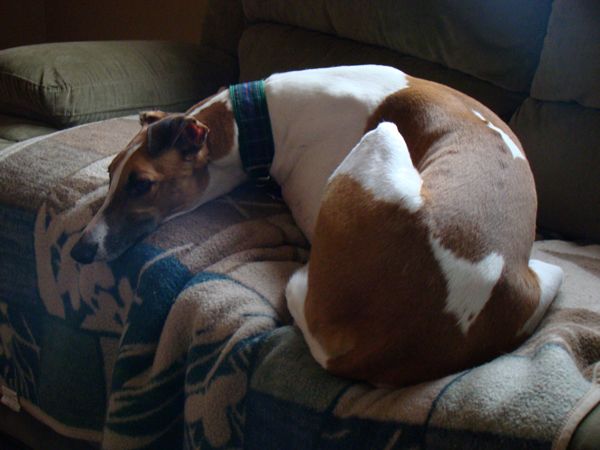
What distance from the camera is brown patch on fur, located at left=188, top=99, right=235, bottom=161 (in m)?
1.66

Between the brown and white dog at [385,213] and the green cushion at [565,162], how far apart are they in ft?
0.99

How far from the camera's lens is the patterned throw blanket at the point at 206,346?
3.30 ft

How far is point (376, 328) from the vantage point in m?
1.09

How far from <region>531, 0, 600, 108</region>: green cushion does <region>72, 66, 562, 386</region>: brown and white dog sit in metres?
0.31

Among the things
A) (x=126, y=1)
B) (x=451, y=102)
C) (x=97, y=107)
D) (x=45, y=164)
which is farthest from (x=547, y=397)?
(x=126, y=1)

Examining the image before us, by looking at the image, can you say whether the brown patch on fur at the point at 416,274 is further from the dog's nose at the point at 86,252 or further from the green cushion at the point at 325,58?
the green cushion at the point at 325,58

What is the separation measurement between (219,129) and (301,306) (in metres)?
0.60

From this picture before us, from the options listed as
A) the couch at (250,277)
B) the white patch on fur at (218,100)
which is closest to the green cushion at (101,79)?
the couch at (250,277)

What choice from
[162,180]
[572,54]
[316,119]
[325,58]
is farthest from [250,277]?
[325,58]

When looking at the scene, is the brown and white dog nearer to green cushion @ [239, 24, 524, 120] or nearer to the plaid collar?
the plaid collar

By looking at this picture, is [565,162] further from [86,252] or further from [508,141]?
[86,252]

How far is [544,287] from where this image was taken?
1271 mm

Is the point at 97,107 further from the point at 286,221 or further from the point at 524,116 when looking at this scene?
the point at 524,116

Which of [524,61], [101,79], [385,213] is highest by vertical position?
[524,61]
